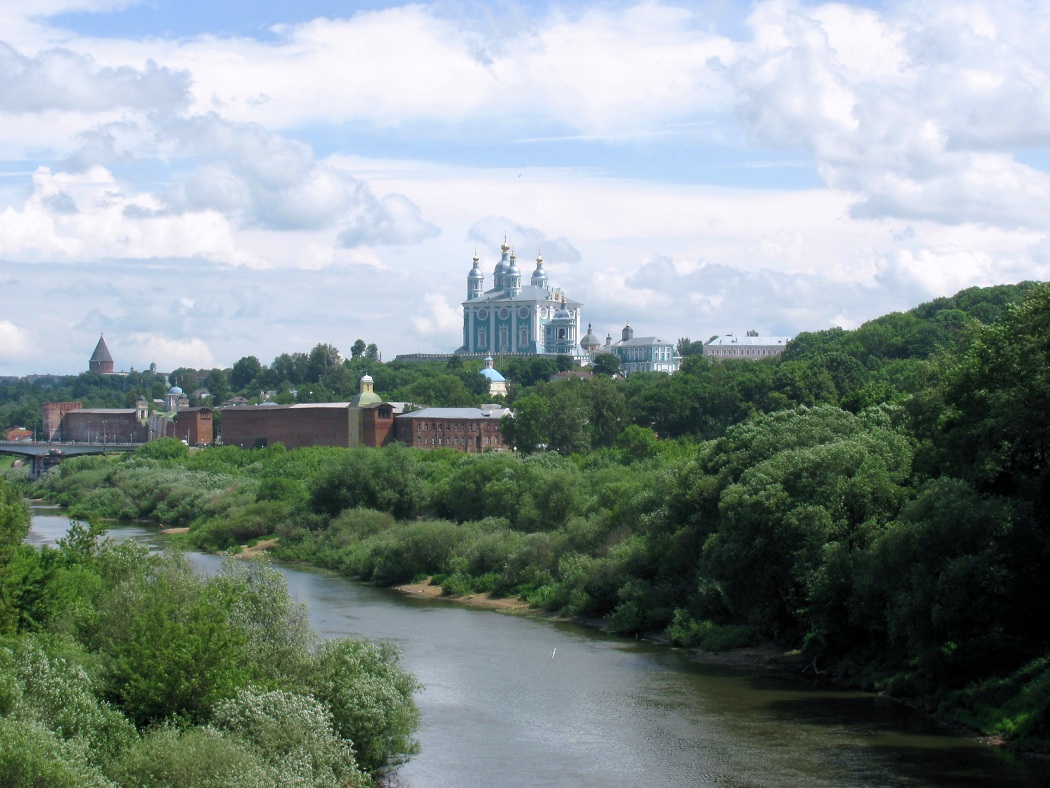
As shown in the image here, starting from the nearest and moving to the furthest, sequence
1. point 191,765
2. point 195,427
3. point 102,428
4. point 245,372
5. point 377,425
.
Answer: point 191,765 → point 377,425 → point 195,427 → point 102,428 → point 245,372

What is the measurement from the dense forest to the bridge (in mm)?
48117

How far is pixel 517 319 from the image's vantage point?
176375mm

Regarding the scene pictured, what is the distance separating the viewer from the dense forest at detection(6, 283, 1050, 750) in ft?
84.6

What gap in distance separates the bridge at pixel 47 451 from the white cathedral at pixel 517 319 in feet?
242

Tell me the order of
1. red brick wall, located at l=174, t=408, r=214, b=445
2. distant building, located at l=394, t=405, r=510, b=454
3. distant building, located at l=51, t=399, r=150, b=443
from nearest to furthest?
distant building, located at l=394, t=405, r=510, b=454, red brick wall, located at l=174, t=408, r=214, b=445, distant building, located at l=51, t=399, r=150, b=443

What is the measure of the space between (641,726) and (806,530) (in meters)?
6.92

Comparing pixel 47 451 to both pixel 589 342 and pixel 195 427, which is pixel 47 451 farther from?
pixel 589 342

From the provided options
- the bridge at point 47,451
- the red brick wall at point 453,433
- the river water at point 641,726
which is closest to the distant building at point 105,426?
the bridge at point 47,451

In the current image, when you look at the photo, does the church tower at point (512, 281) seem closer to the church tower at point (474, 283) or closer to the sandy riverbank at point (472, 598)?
the church tower at point (474, 283)

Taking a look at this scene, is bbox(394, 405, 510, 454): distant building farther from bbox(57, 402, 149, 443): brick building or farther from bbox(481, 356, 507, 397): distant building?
bbox(57, 402, 149, 443): brick building

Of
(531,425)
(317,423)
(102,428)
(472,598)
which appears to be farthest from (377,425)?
(472,598)

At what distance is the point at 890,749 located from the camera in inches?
936

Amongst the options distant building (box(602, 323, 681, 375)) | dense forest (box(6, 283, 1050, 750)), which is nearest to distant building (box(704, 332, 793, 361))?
distant building (box(602, 323, 681, 375))

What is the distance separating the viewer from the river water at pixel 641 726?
2233 cm
